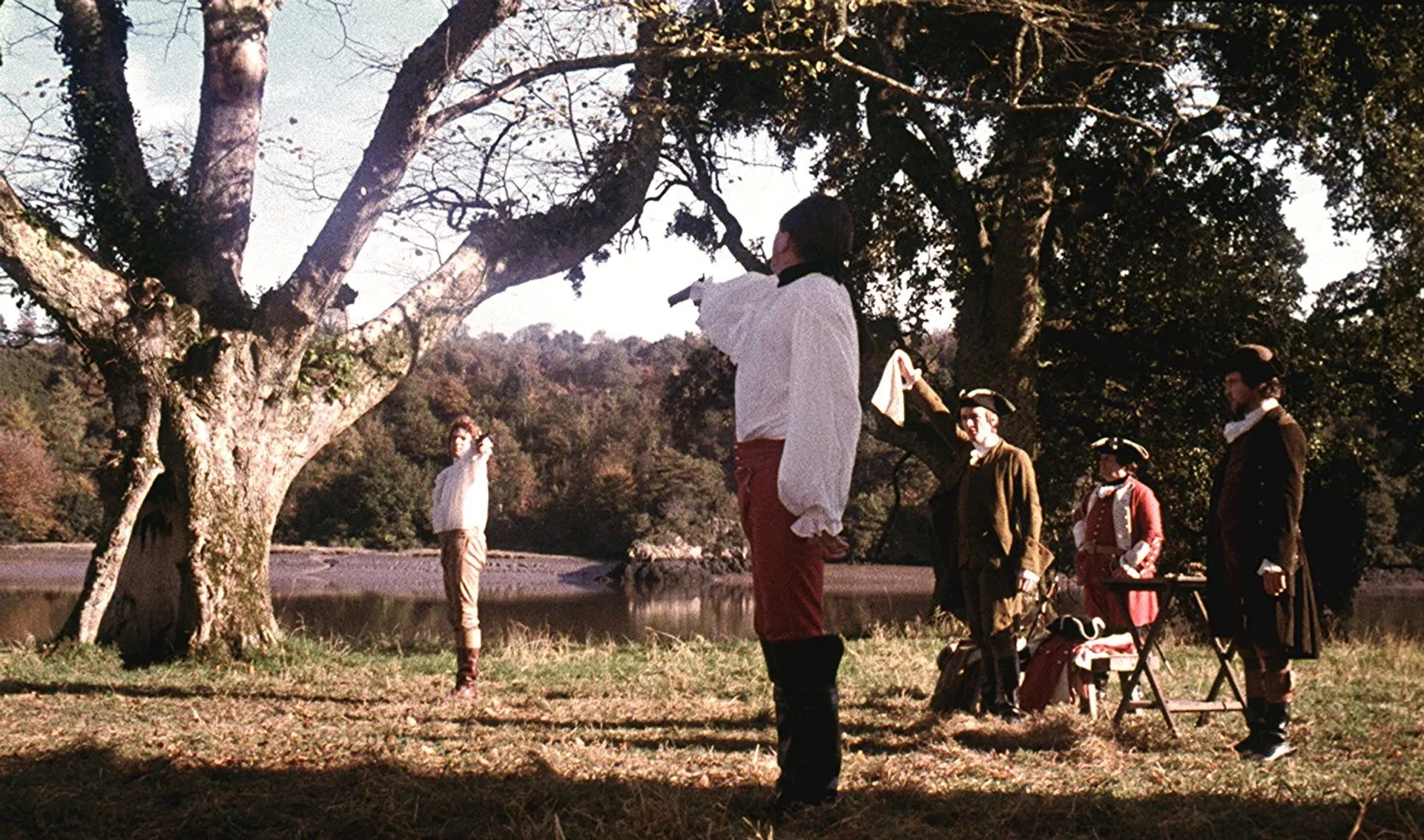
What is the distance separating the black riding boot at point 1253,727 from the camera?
19.1 ft

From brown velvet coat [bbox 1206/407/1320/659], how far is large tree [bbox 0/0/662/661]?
662cm

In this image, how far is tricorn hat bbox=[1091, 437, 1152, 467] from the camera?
8812 millimetres

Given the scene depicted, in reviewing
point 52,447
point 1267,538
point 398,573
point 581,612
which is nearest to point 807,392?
point 1267,538

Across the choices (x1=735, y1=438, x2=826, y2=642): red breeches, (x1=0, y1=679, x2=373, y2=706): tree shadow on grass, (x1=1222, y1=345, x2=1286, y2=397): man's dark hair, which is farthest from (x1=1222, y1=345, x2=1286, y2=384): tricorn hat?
(x1=0, y1=679, x2=373, y2=706): tree shadow on grass

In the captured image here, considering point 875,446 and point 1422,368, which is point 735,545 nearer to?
point 875,446

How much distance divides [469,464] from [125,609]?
16.7 ft

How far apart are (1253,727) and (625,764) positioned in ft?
9.59

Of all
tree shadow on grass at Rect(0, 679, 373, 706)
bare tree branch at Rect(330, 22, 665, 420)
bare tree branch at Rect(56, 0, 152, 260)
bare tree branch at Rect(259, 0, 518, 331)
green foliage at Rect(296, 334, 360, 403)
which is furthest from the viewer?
bare tree branch at Rect(330, 22, 665, 420)

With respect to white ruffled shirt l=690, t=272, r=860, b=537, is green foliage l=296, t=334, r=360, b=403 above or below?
above

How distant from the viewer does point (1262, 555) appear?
5.81 m

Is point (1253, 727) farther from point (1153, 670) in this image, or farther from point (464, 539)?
point (464, 539)

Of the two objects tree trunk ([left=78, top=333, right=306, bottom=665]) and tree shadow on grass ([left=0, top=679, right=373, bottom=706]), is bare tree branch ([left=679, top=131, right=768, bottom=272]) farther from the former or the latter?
tree shadow on grass ([left=0, top=679, right=373, bottom=706])

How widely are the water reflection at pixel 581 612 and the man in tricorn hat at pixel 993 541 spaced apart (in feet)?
Answer: 27.8

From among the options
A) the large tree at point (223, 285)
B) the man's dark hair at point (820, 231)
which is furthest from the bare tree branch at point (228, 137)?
the man's dark hair at point (820, 231)
